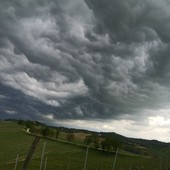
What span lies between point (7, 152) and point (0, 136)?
126 feet

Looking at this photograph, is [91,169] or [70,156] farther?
[70,156]

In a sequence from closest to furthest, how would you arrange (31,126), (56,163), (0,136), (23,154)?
(56,163) → (23,154) → (0,136) → (31,126)

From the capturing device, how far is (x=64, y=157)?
108 meters

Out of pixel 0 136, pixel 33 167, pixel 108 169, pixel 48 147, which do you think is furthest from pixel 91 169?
pixel 0 136

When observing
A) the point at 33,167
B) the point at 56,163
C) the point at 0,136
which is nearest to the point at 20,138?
the point at 0,136

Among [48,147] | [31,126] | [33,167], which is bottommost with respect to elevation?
[33,167]

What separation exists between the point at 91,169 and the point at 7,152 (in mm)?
38404

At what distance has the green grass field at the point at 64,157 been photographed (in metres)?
88.6

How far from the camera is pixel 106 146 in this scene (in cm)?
13538

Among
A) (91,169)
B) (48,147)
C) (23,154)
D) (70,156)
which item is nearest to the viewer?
(91,169)

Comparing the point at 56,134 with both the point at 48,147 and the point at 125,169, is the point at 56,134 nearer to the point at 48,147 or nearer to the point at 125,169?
the point at 48,147

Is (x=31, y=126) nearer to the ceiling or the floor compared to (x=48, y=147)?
nearer to the ceiling

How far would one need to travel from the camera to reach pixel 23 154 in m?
104

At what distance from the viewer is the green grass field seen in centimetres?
8856
